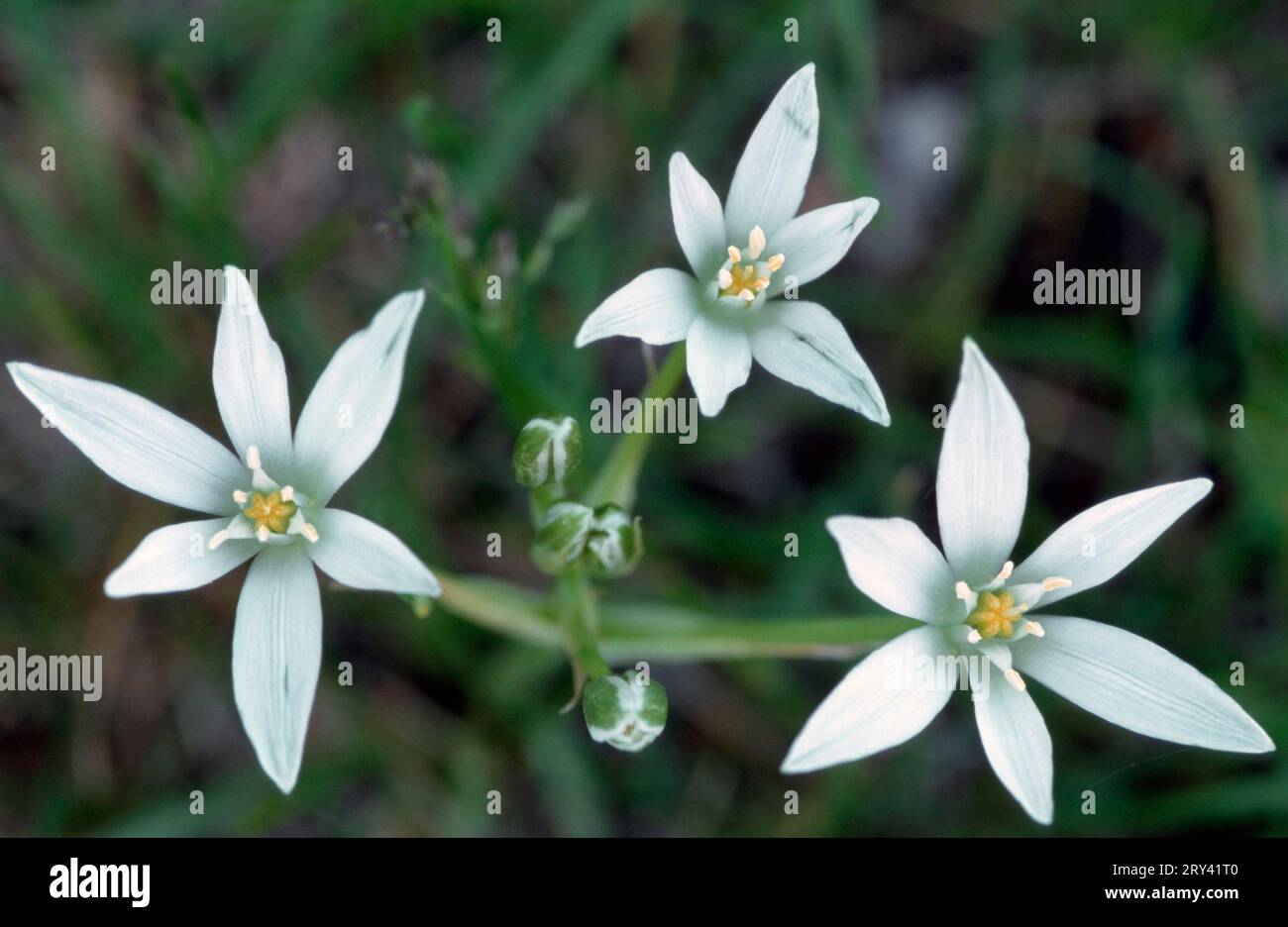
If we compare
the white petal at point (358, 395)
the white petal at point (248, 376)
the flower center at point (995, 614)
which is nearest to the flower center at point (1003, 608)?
the flower center at point (995, 614)

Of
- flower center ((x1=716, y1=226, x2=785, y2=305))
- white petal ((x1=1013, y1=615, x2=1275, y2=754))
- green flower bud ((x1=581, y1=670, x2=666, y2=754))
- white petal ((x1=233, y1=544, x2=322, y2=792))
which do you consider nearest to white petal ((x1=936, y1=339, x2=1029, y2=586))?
white petal ((x1=1013, y1=615, x2=1275, y2=754))

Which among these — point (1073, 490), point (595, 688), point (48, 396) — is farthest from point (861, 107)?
point (48, 396)

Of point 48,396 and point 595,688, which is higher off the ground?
point 48,396

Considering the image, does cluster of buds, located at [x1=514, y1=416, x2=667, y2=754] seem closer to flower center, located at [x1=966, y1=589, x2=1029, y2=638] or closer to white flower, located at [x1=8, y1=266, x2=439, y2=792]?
white flower, located at [x1=8, y1=266, x2=439, y2=792]

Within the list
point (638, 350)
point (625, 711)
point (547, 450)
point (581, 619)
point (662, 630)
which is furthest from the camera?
point (638, 350)

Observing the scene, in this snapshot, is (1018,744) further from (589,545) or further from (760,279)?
(760,279)

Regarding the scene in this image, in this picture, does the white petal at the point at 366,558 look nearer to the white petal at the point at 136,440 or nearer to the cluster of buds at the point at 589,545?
the white petal at the point at 136,440

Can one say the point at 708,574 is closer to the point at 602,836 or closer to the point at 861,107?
the point at 602,836

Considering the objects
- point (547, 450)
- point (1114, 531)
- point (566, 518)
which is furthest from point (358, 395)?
point (1114, 531)
